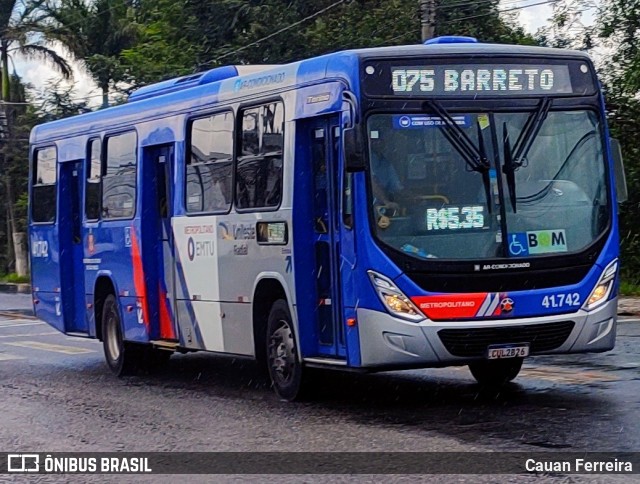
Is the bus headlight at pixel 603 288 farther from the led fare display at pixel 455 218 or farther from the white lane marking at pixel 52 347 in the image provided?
the white lane marking at pixel 52 347

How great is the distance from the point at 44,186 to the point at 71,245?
120cm

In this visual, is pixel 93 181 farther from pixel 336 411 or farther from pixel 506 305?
pixel 506 305

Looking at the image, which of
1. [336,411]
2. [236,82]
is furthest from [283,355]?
[236,82]

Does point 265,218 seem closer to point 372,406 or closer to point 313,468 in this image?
point 372,406

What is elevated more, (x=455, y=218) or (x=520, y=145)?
(x=520, y=145)

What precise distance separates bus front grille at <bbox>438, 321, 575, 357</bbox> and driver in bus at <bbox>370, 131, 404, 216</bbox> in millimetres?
1092

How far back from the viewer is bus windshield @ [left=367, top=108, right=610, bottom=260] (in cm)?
1066

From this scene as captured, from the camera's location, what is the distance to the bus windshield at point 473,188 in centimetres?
1066

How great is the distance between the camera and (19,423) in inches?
459

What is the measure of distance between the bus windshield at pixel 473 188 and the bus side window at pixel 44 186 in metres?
7.92

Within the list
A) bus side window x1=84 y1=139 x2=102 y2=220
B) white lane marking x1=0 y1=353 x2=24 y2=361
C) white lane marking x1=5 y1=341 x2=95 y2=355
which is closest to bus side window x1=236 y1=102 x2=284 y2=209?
bus side window x1=84 y1=139 x2=102 y2=220

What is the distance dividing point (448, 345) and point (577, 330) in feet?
3.67

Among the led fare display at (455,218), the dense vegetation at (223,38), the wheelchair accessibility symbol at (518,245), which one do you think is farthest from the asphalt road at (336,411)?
the dense vegetation at (223,38)

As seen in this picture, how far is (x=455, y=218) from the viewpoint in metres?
10.7
